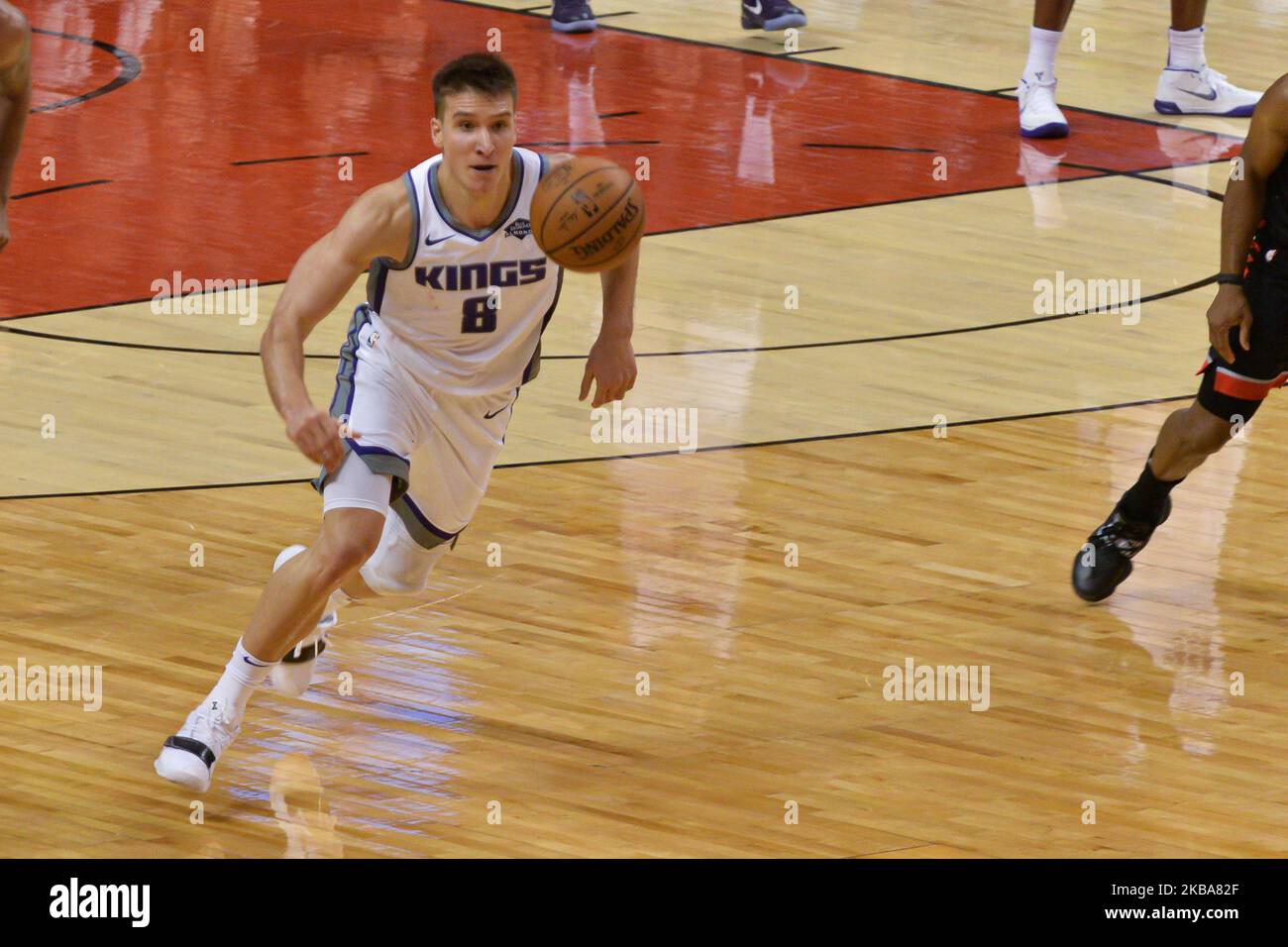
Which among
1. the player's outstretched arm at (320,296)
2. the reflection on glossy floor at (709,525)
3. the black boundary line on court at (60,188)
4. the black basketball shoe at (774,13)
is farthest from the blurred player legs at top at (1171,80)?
the player's outstretched arm at (320,296)

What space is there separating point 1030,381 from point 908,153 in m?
3.59

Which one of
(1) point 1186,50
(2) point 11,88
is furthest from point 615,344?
(1) point 1186,50

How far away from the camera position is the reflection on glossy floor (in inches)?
207

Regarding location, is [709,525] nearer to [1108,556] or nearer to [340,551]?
[1108,556]

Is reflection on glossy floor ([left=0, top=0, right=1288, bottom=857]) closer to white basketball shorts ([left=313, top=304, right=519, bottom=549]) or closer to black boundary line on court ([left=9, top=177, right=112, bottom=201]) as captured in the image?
black boundary line on court ([left=9, top=177, right=112, bottom=201])

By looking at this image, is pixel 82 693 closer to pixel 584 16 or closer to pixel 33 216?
pixel 33 216

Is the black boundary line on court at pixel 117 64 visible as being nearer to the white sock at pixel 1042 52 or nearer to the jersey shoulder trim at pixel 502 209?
the white sock at pixel 1042 52

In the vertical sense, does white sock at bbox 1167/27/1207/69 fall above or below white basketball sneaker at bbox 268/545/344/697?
above

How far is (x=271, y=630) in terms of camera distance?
207 inches

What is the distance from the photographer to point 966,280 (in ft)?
32.3

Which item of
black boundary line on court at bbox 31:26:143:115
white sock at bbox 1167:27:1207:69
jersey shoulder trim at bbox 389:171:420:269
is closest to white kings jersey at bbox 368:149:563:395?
jersey shoulder trim at bbox 389:171:420:269

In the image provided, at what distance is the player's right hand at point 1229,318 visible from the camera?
6.29 metres

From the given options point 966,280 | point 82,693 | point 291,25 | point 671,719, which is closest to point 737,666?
point 671,719

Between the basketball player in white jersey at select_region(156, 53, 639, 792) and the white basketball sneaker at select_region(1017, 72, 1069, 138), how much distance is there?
23.2 ft
